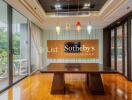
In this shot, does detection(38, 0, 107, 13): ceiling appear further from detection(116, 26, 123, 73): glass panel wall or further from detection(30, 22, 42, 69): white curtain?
detection(116, 26, 123, 73): glass panel wall

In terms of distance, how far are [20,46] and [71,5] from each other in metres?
2.79

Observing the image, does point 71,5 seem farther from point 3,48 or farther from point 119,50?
point 3,48

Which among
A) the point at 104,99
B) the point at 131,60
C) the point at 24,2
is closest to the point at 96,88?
the point at 104,99

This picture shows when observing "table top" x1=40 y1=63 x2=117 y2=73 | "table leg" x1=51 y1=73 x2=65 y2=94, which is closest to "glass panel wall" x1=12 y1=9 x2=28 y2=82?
"table top" x1=40 y1=63 x2=117 y2=73

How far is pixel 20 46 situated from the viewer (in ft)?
25.8

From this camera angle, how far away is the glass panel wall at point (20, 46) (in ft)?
23.7

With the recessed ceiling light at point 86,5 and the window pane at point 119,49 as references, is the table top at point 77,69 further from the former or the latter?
the window pane at point 119,49

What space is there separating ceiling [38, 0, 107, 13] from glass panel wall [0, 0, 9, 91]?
1.73 m

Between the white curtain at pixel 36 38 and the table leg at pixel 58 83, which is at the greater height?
the white curtain at pixel 36 38

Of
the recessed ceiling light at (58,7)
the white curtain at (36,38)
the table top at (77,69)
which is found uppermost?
the recessed ceiling light at (58,7)

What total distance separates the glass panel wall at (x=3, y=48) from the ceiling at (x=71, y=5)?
68.1 inches

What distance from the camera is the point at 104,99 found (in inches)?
179

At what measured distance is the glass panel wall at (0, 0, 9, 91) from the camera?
557 centimetres

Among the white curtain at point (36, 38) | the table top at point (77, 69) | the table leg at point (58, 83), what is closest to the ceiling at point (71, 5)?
the white curtain at point (36, 38)
